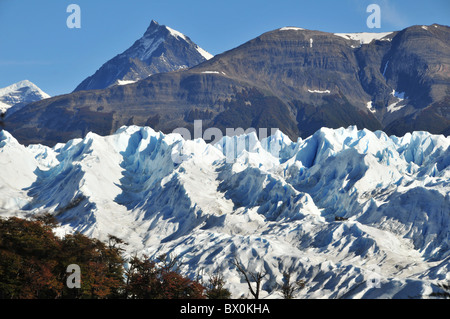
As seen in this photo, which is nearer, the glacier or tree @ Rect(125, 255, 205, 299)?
tree @ Rect(125, 255, 205, 299)

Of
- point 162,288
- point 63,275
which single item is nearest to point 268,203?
point 162,288

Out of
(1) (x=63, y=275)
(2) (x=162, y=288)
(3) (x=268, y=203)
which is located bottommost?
(2) (x=162, y=288)

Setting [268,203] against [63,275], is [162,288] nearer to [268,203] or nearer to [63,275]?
[63,275]

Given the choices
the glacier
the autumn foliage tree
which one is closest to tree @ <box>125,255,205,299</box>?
the autumn foliage tree

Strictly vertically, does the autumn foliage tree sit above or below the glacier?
below

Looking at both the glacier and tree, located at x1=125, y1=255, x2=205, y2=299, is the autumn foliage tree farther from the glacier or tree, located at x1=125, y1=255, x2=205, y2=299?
the glacier

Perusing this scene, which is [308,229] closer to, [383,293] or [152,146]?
[383,293]

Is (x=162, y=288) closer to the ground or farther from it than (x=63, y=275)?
closer to the ground

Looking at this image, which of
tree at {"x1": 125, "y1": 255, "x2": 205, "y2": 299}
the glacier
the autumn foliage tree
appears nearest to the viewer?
the autumn foliage tree
